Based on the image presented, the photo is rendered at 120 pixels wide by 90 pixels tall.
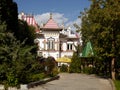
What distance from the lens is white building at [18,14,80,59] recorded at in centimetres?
8362

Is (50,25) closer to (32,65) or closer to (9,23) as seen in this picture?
(9,23)

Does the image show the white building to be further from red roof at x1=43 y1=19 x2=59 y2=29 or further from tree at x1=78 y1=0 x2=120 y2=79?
tree at x1=78 y1=0 x2=120 y2=79

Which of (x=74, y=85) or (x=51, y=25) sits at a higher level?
(x=51, y=25)

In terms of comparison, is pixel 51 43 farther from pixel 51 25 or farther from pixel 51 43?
pixel 51 25

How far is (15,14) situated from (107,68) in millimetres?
17891

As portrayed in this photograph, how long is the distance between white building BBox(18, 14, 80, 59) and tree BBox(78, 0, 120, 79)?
142ft

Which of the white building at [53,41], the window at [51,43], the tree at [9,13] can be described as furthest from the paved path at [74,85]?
the window at [51,43]

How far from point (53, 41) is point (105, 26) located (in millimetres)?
46710

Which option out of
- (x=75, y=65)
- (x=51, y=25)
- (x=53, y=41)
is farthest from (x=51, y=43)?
(x=75, y=65)

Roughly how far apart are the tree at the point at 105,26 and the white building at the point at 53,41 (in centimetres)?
4332

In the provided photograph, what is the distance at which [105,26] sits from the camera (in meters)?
37.8

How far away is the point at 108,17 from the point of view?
3628 cm

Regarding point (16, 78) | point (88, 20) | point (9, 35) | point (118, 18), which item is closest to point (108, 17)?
point (118, 18)

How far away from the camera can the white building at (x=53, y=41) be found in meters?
83.6
